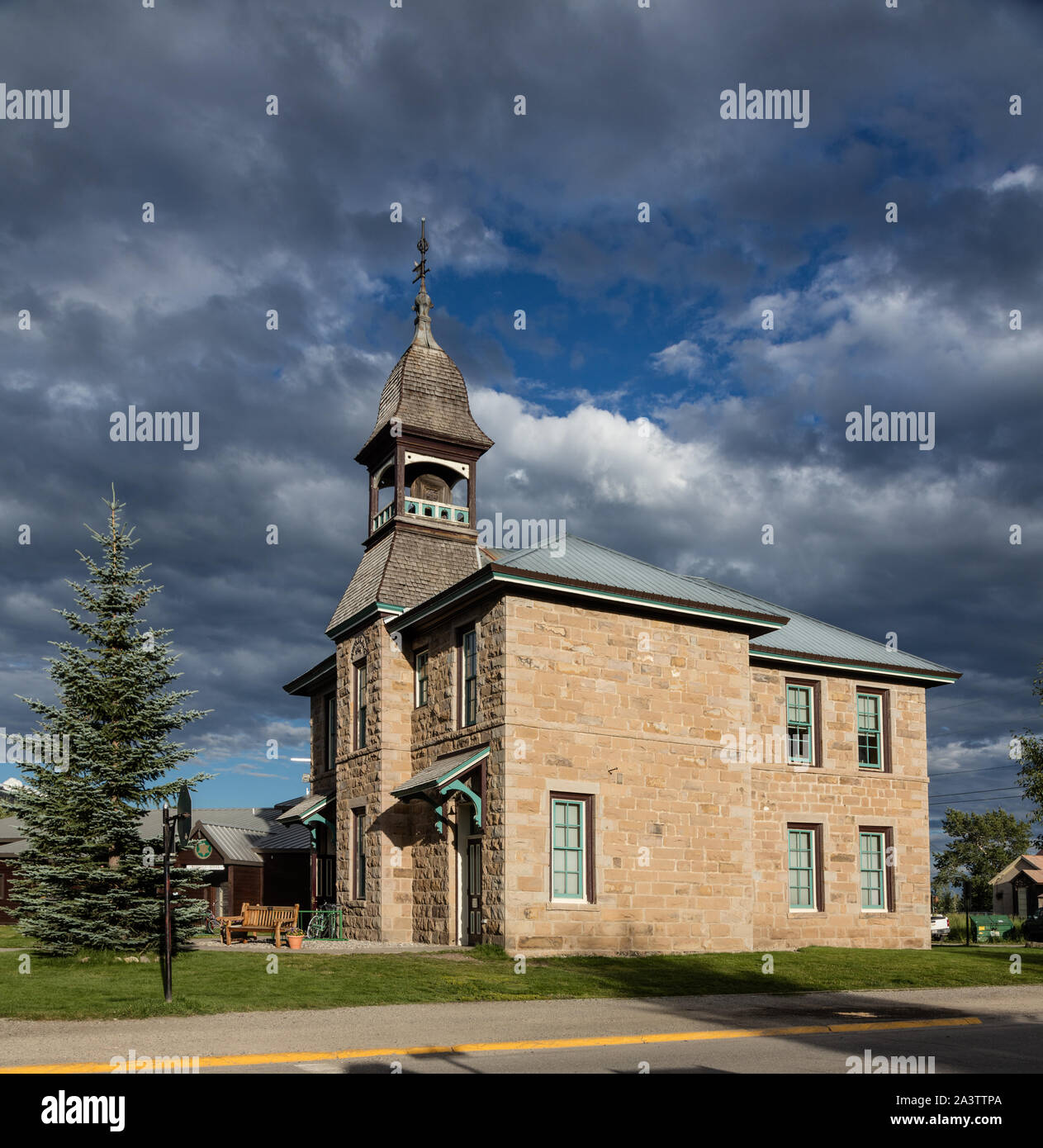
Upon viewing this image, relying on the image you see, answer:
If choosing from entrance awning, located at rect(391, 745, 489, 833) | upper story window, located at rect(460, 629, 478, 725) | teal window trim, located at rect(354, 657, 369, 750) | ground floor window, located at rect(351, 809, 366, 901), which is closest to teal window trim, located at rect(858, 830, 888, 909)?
entrance awning, located at rect(391, 745, 489, 833)

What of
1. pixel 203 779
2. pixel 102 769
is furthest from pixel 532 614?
pixel 102 769

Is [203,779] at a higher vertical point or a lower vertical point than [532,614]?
lower

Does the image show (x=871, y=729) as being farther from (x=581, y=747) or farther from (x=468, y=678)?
(x=468, y=678)

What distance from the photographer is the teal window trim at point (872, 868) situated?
28.2 metres

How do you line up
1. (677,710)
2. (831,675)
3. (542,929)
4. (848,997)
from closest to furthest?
1. (848,997)
2. (542,929)
3. (677,710)
4. (831,675)

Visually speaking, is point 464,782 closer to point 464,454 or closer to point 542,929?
point 542,929

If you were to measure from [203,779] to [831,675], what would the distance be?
16.2m

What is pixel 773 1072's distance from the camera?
31.4 feet

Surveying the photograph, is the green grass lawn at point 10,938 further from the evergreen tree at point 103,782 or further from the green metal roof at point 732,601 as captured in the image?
the green metal roof at point 732,601

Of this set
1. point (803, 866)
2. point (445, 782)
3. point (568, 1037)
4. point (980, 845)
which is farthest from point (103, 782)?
point (980, 845)

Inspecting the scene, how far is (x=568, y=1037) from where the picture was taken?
1179 centimetres

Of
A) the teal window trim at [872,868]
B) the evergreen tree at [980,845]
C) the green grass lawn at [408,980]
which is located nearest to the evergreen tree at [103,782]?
the green grass lawn at [408,980]

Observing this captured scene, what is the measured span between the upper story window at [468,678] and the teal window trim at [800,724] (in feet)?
28.5

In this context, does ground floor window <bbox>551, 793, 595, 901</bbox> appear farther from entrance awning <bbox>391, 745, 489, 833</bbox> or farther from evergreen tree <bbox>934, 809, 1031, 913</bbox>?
evergreen tree <bbox>934, 809, 1031, 913</bbox>
